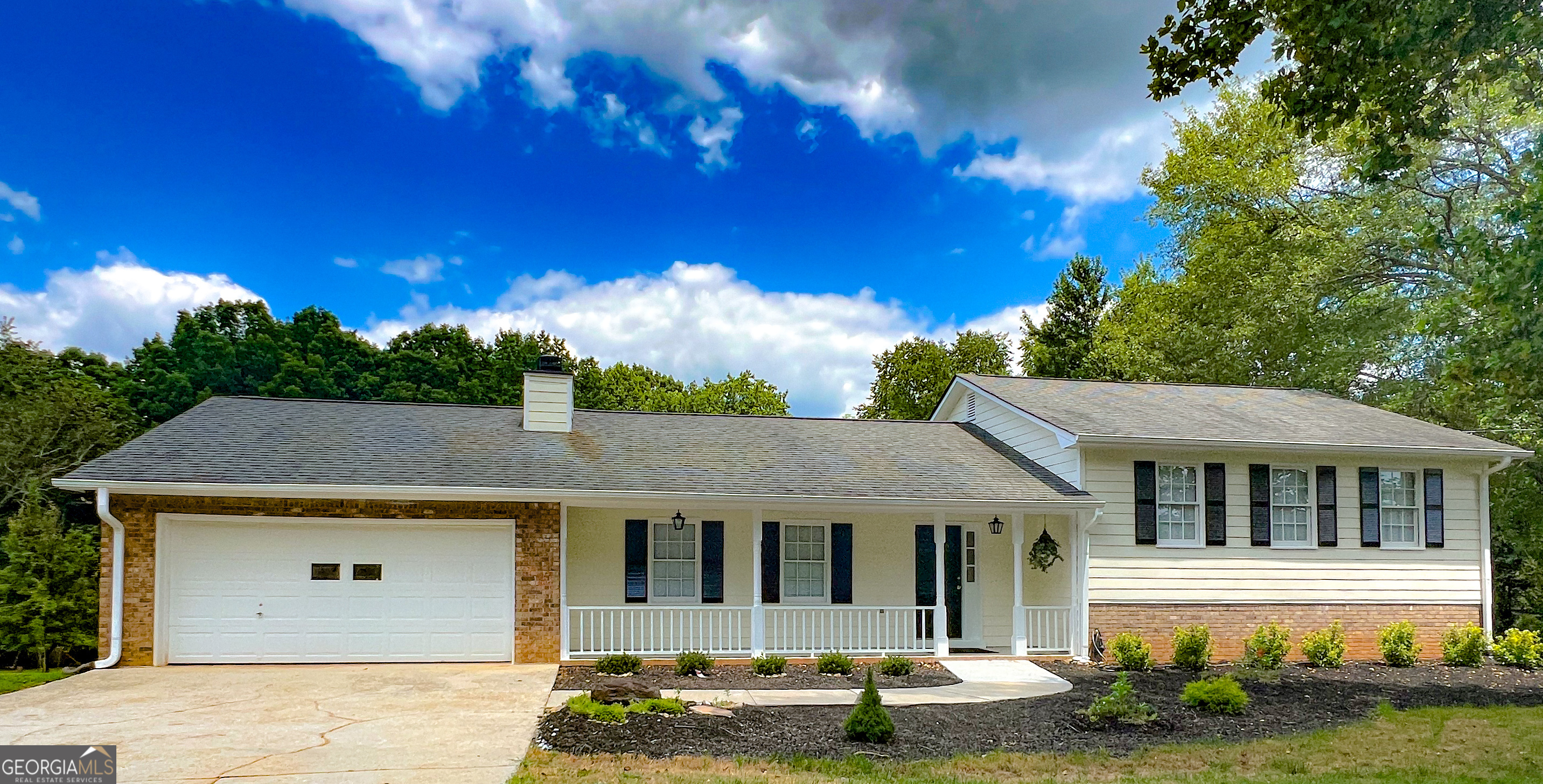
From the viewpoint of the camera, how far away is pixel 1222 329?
84.4 feet

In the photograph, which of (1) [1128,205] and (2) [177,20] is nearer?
(2) [177,20]

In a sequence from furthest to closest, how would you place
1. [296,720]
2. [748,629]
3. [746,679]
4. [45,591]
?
[748,629] < [45,591] < [746,679] < [296,720]

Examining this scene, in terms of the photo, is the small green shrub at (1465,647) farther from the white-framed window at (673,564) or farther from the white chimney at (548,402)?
the white chimney at (548,402)

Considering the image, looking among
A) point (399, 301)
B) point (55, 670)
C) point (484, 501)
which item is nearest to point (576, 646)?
point (484, 501)

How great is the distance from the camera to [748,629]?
47.3 feet

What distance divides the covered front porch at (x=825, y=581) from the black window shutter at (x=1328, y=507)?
3.90 meters

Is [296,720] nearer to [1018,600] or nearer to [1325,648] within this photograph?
[1018,600]

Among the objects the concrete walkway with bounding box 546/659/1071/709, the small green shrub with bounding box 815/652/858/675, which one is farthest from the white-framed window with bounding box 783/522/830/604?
the concrete walkway with bounding box 546/659/1071/709

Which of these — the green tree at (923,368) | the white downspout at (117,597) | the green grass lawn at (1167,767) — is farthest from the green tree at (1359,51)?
the green tree at (923,368)

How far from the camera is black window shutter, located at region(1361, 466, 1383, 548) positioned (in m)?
14.8

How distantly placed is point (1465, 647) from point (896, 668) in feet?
29.9

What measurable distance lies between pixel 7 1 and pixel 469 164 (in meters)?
8.62

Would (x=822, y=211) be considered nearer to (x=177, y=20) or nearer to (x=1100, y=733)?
(x=177, y=20)

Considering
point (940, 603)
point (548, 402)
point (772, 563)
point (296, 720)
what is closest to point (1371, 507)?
point (940, 603)
